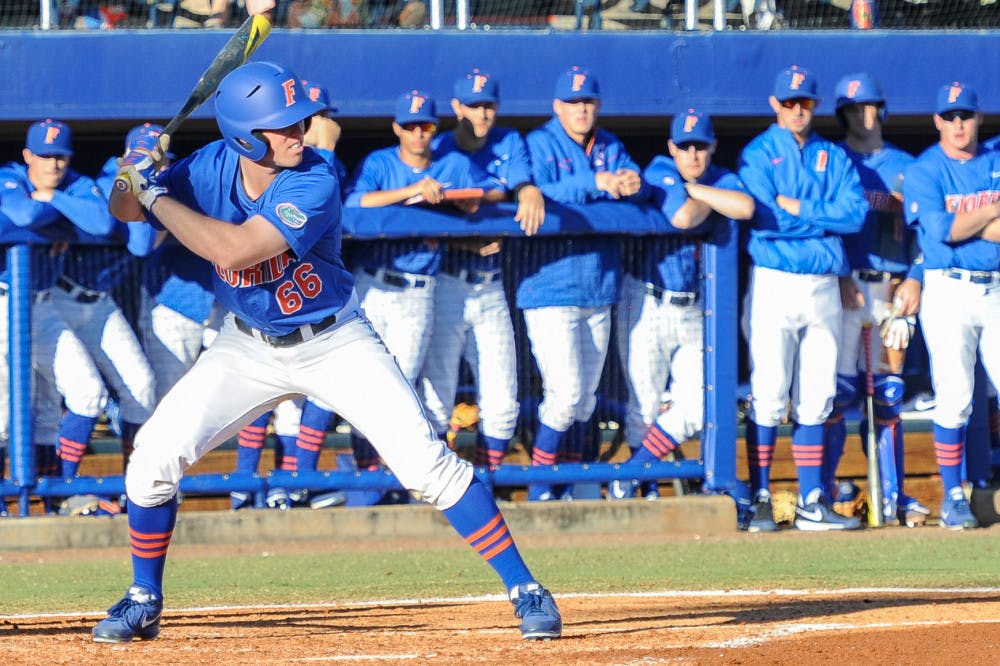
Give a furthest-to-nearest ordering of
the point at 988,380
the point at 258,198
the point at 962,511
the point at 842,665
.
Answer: the point at 988,380
the point at 962,511
the point at 258,198
the point at 842,665

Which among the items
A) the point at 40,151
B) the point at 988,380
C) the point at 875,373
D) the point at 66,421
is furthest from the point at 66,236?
the point at 988,380

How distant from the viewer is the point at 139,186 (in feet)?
13.2

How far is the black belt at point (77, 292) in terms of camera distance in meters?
6.63

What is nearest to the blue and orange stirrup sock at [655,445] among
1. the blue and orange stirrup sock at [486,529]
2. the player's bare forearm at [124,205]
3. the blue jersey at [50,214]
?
the blue jersey at [50,214]

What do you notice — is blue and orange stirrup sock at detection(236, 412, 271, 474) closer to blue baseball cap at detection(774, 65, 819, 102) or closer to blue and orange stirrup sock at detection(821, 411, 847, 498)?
blue and orange stirrup sock at detection(821, 411, 847, 498)

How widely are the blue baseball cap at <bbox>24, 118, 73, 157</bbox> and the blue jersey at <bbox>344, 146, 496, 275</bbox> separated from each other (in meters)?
1.25

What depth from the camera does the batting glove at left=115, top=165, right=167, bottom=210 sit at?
13.1 feet

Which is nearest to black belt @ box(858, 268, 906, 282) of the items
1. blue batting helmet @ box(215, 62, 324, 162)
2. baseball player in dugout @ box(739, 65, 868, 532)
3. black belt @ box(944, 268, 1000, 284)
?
baseball player in dugout @ box(739, 65, 868, 532)

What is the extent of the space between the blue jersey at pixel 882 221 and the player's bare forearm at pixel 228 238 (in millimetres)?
3966

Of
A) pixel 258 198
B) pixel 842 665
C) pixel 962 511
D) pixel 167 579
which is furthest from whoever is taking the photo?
pixel 962 511

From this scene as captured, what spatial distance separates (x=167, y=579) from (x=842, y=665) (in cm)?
299

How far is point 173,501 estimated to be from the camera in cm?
433

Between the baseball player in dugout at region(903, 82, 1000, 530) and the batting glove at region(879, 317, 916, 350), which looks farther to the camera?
the batting glove at region(879, 317, 916, 350)

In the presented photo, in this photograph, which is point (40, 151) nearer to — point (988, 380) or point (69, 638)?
point (69, 638)
